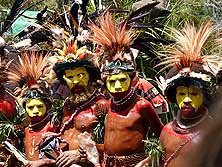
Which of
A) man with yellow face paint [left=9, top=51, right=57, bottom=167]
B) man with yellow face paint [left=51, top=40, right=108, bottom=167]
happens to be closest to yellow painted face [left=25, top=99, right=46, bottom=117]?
man with yellow face paint [left=9, top=51, right=57, bottom=167]

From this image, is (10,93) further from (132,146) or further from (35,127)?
(132,146)

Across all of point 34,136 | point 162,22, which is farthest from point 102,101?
point 162,22

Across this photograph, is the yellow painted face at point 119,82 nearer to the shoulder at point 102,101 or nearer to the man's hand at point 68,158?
the shoulder at point 102,101

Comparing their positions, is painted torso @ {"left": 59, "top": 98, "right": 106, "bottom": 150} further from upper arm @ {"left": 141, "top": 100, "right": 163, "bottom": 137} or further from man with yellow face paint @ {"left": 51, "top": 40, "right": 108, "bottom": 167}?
upper arm @ {"left": 141, "top": 100, "right": 163, "bottom": 137}

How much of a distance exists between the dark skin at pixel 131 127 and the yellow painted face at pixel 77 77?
434 millimetres

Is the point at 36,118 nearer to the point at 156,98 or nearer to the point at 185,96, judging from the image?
the point at 156,98

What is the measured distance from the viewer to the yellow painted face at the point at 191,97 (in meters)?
2.59

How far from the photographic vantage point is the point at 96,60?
339cm

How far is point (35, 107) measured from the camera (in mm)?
3525

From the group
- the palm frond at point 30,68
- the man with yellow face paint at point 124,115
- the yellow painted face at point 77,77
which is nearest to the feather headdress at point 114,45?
the man with yellow face paint at point 124,115

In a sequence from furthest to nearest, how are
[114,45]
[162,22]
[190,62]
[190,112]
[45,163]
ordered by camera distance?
[162,22], [45,163], [114,45], [190,62], [190,112]

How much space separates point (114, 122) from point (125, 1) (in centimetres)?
233

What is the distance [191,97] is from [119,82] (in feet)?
1.80

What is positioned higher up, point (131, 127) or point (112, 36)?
point (112, 36)
